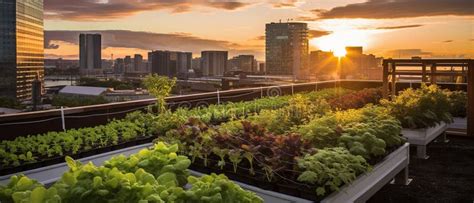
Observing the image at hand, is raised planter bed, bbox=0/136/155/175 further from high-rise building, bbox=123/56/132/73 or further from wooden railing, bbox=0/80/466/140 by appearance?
high-rise building, bbox=123/56/132/73

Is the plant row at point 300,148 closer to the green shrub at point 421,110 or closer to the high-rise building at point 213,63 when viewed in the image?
the green shrub at point 421,110

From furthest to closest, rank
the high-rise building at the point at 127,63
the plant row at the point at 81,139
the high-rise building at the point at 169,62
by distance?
the high-rise building at the point at 127,63 < the high-rise building at the point at 169,62 < the plant row at the point at 81,139

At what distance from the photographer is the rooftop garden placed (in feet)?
6.97

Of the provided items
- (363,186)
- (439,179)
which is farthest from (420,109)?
(363,186)

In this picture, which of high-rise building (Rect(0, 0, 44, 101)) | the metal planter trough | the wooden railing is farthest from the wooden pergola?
high-rise building (Rect(0, 0, 44, 101))

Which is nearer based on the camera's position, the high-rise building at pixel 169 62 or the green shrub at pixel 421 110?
the green shrub at pixel 421 110

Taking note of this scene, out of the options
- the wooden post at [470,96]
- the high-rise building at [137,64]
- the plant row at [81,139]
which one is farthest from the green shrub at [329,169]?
the high-rise building at [137,64]

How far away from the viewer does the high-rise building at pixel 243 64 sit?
41812mm

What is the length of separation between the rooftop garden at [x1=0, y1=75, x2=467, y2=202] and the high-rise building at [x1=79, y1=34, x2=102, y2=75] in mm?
42120

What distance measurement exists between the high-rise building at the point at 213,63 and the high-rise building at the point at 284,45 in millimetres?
5911

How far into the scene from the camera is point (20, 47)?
238 feet

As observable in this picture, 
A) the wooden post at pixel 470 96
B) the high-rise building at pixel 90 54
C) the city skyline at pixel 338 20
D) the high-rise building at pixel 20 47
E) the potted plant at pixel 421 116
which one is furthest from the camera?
the high-rise building at pixel 20 47

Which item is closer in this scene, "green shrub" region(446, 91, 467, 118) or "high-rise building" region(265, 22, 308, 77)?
"green shrub" region(446, 91, 467, 118)

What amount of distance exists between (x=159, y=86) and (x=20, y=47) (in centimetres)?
7353
